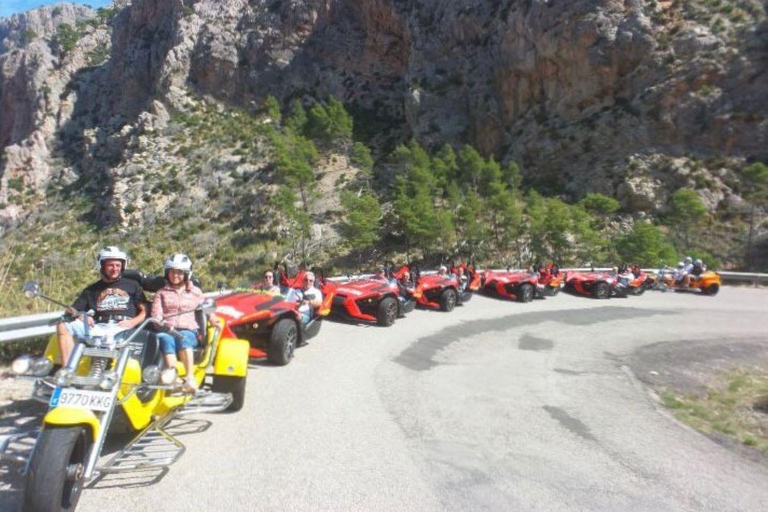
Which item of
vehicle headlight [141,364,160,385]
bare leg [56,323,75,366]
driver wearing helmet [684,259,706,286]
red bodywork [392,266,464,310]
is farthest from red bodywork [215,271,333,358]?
driver wearing helmet [684,259,706,286]

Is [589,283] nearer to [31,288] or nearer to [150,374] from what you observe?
[150,374]

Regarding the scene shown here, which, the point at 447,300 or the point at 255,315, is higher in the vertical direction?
the point at 255,315

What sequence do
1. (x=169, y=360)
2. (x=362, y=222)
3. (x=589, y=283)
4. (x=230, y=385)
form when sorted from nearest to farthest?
(x=169, y=360) → (x=230, y=385) → (x=589, y=283) → (x=362, y=222)

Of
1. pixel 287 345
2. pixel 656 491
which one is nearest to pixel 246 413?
pixel 287 345

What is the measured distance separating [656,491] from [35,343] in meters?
7.28

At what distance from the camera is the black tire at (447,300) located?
13938 mm

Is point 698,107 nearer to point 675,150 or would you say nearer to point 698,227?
point 675,150

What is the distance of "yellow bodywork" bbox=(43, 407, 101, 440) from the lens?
314 centimetres

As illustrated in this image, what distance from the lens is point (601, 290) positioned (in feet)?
60.1

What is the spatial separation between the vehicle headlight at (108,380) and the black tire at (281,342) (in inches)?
154

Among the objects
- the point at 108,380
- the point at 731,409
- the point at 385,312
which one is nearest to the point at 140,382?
the point at 108,380

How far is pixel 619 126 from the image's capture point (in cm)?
4194

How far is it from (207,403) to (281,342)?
9.27 feet

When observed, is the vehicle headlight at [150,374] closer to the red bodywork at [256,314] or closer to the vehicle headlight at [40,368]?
the vehicle headlight at [40,368]
